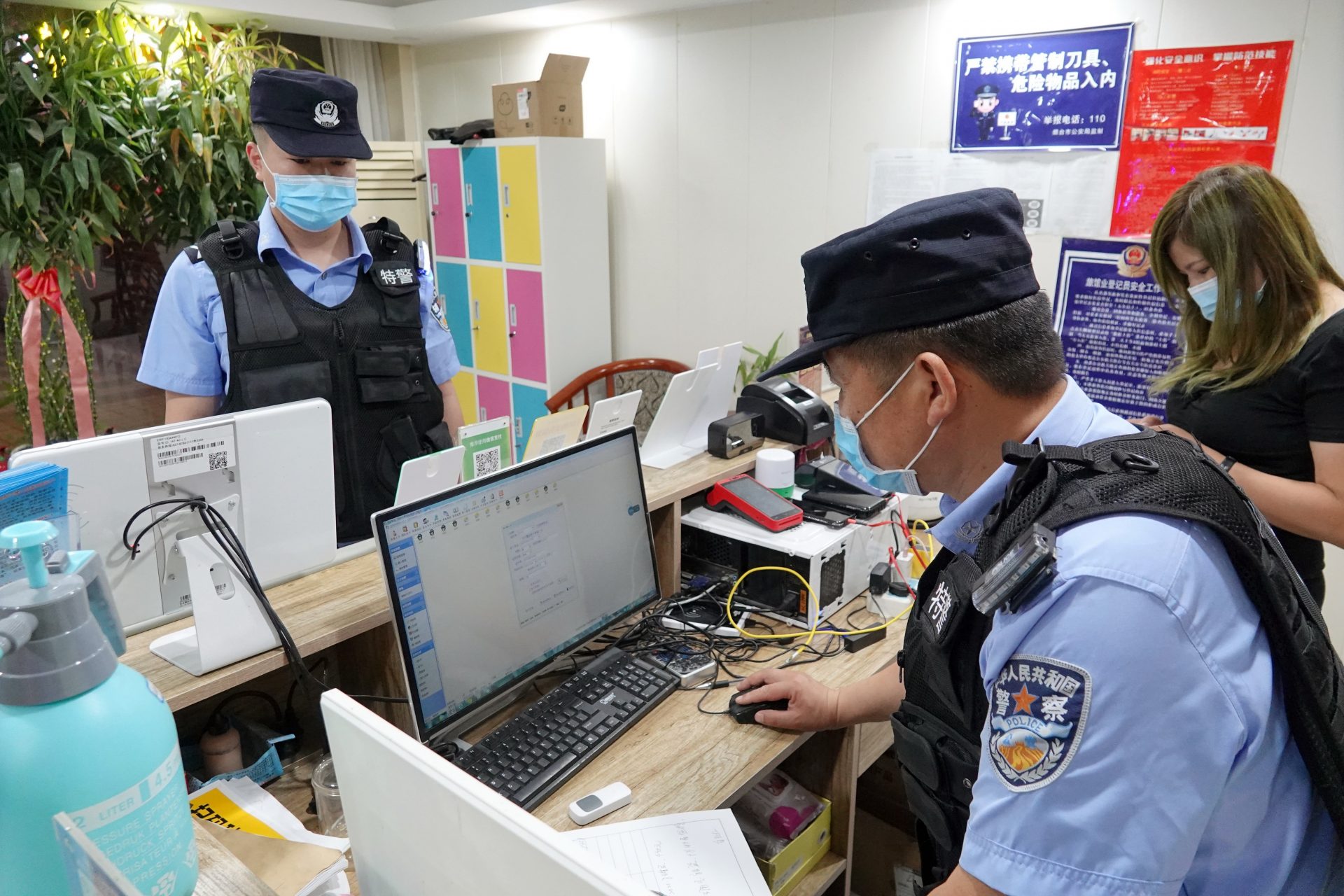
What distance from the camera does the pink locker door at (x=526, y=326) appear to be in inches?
159

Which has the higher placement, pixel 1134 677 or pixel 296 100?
pixel 296 100

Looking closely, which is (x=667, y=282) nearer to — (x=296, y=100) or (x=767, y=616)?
(x=296, y=100)

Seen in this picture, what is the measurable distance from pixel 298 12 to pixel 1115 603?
430cm

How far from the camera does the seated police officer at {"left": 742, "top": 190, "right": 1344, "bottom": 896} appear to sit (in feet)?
2.50

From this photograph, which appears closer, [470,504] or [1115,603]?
[1115,603]

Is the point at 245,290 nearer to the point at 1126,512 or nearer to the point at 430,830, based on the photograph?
the point at 430,830

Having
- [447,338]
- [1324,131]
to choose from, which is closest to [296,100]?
[447,338]

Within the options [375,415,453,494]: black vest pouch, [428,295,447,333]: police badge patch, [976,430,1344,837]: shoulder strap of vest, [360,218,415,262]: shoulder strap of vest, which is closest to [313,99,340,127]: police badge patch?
[360,218,415,262]: shoulder strap of vest

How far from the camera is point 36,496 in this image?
2.92 feet

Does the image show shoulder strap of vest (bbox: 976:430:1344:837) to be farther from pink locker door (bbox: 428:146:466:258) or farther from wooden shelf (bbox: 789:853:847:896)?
pink locker door (bbox: 428:146:466:258)

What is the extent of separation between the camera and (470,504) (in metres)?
1.36

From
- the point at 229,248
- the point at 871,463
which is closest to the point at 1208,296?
the point at 871,463

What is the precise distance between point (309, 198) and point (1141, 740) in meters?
2.13

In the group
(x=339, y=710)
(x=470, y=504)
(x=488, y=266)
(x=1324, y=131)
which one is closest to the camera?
(x=339, y=710)
